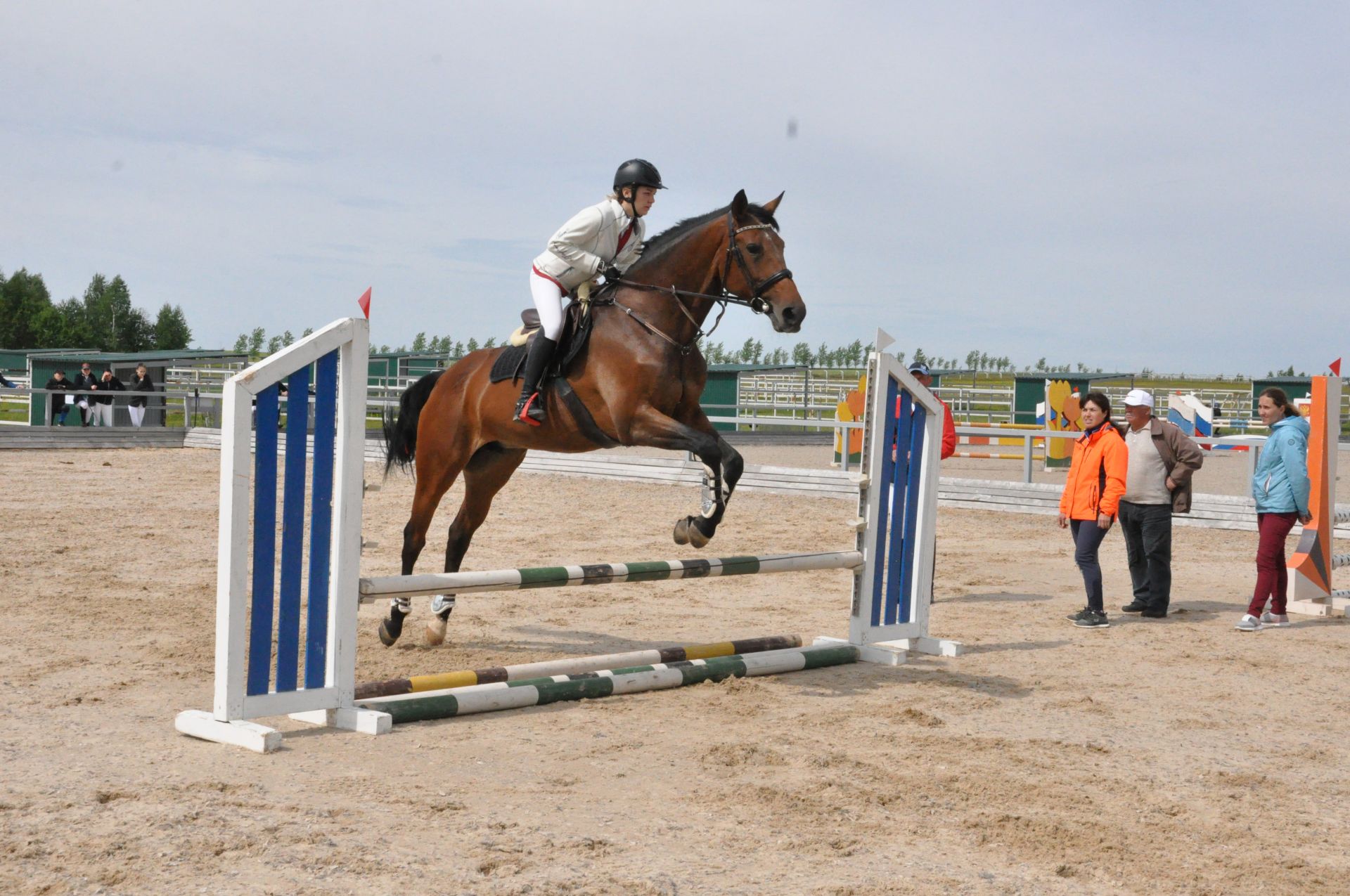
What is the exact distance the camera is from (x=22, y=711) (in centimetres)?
442

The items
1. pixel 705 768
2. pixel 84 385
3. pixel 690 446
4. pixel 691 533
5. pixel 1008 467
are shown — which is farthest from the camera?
pixel 84 385

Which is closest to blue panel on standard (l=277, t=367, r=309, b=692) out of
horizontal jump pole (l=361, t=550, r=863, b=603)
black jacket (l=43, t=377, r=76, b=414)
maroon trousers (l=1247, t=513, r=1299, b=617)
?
horizontal jump pole (l=361, t=550, r=863, b=603)

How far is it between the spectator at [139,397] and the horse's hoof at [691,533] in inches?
750

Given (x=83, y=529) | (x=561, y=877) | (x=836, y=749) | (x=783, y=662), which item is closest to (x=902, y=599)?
(x=783, y=662)

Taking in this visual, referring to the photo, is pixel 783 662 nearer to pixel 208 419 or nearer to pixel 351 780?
pixel 351 780

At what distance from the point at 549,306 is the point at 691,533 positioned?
1272 millimetres

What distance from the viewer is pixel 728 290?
18.2 feet

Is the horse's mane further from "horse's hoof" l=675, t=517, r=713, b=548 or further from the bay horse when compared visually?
"horse's hoof" l=675, t=517, r=713, b=548

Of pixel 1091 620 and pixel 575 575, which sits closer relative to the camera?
pixel 575 575

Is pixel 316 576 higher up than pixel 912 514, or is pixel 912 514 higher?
pixel 912 514

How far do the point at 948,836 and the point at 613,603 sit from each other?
15.3 feet

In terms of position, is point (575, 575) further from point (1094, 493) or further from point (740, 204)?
point (1094, 493)

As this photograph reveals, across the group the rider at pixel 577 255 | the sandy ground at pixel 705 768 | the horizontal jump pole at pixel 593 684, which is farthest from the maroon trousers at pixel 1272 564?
the rider at pixel 577 255

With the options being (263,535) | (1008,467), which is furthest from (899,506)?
(1008,467)
